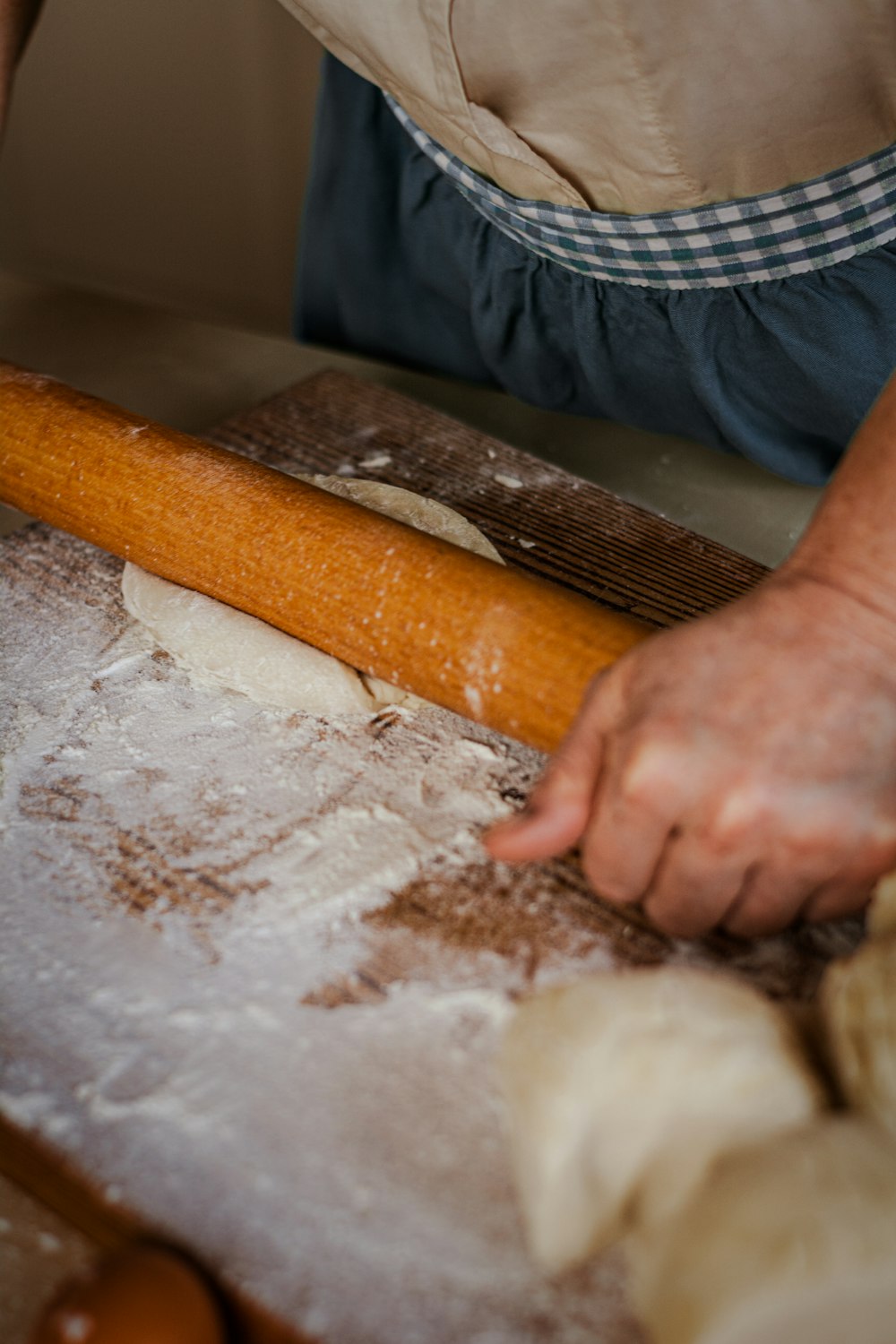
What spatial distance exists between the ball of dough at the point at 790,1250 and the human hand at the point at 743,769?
202 millimetres

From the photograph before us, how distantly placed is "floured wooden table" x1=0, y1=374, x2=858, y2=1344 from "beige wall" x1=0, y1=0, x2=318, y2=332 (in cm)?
235

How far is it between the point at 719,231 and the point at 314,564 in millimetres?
633

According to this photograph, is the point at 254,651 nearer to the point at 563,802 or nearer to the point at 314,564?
the point at 314,564

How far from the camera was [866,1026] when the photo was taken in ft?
2.14

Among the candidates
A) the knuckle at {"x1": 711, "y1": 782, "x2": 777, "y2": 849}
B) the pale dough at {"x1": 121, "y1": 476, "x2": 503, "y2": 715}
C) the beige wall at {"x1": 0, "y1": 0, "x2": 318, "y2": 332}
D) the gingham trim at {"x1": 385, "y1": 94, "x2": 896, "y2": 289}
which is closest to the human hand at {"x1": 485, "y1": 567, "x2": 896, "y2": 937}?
the knuckle at {"x1": 711, "y1": 782, "x2": 777, "y2": 849}

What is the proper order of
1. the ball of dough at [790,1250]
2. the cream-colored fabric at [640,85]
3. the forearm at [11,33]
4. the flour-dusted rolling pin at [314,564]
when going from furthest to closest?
the forearm at [11,33] → the cream-colored fabric at [640,85] → the flour-dusted rolling pin at [314,564] → the ball of dough at [790,1250]

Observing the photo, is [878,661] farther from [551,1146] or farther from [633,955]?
[551,1146]

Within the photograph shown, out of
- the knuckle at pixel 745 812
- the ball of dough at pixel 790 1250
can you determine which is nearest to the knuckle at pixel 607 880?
the knuckle at pixel 745 812

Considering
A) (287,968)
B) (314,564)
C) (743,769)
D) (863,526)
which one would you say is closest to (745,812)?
(743,769)

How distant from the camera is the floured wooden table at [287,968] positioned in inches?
27.2

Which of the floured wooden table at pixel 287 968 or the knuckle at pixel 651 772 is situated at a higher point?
the knuckle at pixel 651 772

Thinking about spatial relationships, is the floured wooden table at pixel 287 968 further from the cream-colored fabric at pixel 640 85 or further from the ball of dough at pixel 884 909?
the cream-colored fabric at pixel 640 85

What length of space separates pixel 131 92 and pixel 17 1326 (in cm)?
342

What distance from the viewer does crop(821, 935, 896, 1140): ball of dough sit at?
0.63 metres
